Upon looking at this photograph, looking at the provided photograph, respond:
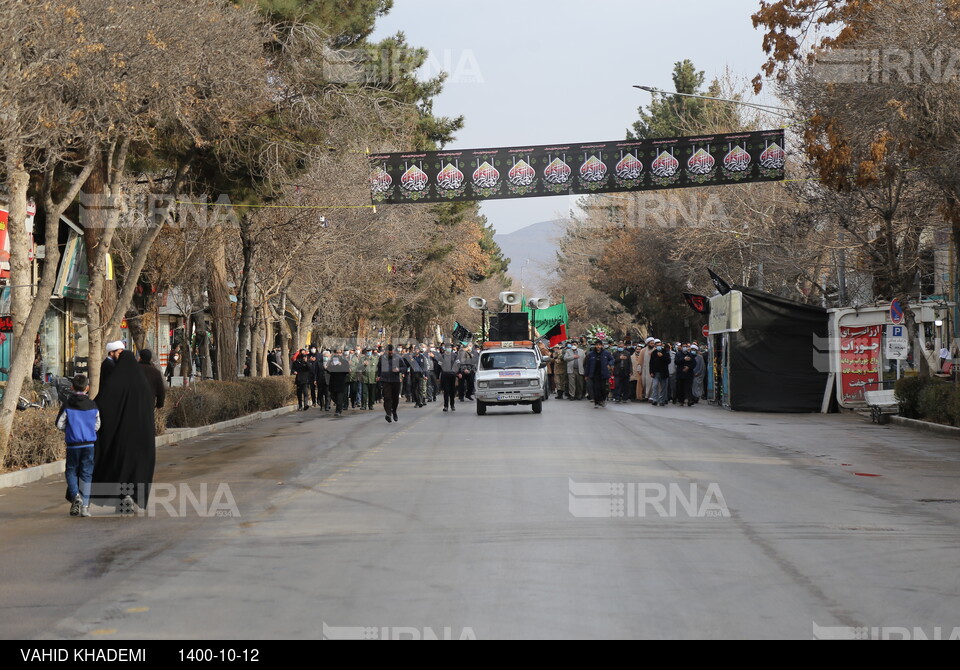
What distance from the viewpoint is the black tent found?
99.6ft

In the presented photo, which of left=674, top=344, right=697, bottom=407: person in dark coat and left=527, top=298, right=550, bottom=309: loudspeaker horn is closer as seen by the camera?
left=674, top=344, right=697, bottom=407: person in dark coat

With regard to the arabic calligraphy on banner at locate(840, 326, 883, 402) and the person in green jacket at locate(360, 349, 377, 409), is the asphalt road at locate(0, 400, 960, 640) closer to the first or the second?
the arabic calligraphy on banner at locate(840, 326, 883, 402)

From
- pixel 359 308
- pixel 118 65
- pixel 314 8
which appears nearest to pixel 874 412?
pixel 314 8

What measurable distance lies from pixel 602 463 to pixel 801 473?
2644 millimetres

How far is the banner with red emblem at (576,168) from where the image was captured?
30.9 m

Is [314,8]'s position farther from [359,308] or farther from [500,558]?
[359,308]

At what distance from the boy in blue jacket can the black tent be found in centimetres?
2126

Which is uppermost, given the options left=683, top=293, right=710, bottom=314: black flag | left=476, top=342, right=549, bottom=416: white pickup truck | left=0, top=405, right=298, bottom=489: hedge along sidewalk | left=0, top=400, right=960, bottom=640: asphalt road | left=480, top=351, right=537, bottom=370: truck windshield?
left=683, top=293, right=710, bottom=314: black flag

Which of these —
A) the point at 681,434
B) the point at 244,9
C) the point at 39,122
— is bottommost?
the point at 681,434

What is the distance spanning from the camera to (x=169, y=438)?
22.3 m

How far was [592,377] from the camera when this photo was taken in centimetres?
3403

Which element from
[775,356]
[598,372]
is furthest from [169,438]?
[775,356]

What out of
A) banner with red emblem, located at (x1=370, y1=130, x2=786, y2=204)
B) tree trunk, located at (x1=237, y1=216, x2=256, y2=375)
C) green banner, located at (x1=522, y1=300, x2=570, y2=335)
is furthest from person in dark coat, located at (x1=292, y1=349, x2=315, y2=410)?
green banner, located at (x1=522, y1=300, x2=570, y2=335)

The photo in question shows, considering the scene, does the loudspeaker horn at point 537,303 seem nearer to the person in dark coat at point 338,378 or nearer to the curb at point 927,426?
the person in dark coat at point 338,378
